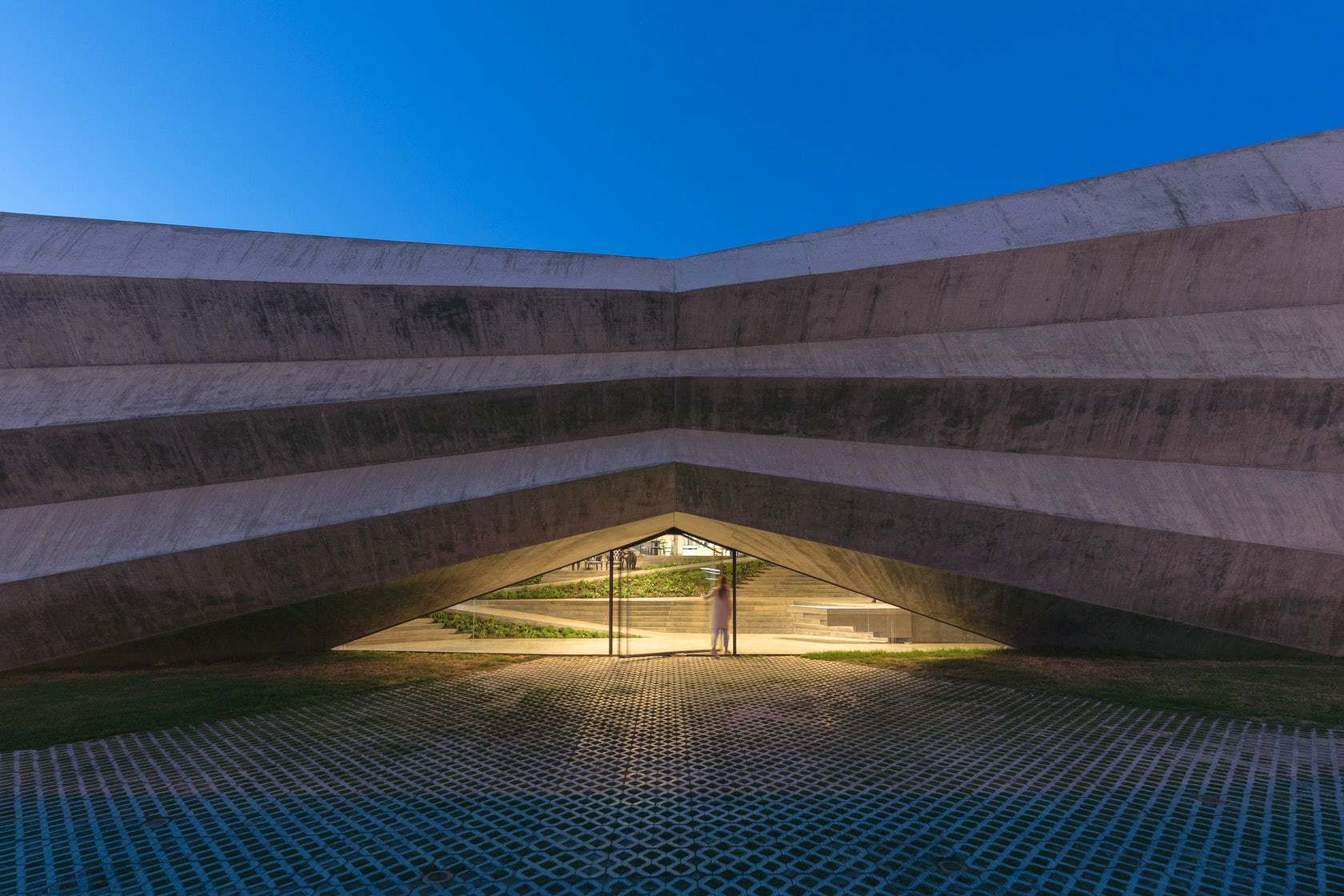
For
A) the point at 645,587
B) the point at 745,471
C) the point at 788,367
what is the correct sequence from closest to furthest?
the point at 745,471 < the point at 788,367 < the point at 645,587

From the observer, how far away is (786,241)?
11.2 metres

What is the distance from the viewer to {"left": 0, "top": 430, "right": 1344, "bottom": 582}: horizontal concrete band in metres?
8.09

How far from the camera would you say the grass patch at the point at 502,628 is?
1648 centimetres

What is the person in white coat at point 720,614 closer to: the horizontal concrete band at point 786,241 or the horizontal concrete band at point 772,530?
the horizontal concrete band at point 772,530

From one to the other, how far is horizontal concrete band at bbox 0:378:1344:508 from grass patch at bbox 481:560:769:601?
805 centimetres

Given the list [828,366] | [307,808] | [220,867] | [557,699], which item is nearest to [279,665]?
[557,699]

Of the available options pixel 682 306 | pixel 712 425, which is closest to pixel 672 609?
pixel 712 425

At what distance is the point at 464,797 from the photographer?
4980 mm

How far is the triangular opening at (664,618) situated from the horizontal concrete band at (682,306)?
15.8 ft

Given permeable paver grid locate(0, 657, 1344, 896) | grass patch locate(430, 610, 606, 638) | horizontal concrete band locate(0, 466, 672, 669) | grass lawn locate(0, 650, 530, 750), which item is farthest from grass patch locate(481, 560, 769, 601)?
permeable paver grid locate(0, 657, 1344, 896)

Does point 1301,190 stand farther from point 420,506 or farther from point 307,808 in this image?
point 307,808

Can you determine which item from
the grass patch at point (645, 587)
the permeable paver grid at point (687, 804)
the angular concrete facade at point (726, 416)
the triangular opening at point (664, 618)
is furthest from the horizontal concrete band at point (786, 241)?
the grass patch at point (645, 587)

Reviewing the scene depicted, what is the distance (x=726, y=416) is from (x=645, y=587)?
340 inches

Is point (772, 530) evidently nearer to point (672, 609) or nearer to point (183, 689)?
point (672, 609)
